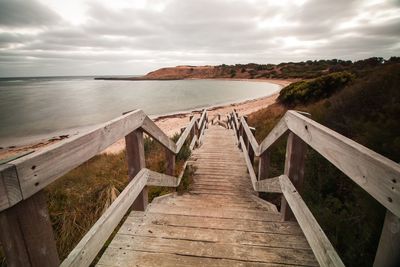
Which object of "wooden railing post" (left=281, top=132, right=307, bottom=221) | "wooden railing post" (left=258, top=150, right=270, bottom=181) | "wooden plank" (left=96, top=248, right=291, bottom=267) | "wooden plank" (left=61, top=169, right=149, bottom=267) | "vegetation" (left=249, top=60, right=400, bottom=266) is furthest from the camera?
"wooden railing post" (left=258, top=150, right=270, bottom=181)

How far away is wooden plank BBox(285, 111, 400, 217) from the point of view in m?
0.95

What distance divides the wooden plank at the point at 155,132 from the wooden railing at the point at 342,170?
1.42 meters

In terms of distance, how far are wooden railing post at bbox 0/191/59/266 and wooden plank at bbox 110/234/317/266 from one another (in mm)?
981

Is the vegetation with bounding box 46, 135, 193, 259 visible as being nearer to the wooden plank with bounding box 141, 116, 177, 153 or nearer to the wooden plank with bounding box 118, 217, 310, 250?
the wooden plank with bounding box 141, 116, 177, 153

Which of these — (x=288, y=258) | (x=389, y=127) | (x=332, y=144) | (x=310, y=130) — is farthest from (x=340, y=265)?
(x=389, y=127)

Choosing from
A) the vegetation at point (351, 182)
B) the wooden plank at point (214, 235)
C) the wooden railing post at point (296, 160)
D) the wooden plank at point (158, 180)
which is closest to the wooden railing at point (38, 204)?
the wooden plank at point (214, 235)

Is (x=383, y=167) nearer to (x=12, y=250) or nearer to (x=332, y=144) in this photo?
(x=332, y=144)

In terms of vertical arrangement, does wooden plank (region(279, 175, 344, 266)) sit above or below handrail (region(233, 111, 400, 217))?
below

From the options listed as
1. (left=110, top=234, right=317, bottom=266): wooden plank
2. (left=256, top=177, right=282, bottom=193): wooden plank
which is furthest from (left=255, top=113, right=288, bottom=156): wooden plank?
(left=110, top=234, right=317, bottom=266): wooden plank

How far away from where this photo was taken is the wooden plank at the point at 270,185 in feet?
8.27

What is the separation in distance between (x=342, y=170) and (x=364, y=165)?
0.25 m

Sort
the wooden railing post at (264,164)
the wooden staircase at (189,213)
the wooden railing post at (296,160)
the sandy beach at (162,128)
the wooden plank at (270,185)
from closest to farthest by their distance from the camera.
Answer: the wooden staircase at (189,213) < the wooden railing post at (296,160) < the wooden plank at (270,185) < the wooden railing post at (264,164) < the sandy beach at (162,128)

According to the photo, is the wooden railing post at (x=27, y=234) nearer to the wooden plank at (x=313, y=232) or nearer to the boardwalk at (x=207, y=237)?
the boardwalk at (x=207, y=237)

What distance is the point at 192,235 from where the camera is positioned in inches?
85.4
